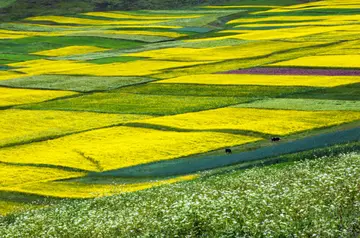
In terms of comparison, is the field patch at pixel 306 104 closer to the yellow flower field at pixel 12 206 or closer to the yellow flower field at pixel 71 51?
the yellow flower field at pixel 12 206

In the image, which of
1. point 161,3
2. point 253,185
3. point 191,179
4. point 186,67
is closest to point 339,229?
point 253,185

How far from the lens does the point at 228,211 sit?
2373 cm

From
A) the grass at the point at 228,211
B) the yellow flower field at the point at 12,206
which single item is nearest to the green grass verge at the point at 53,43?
the yellow flower field at the point at 12,206

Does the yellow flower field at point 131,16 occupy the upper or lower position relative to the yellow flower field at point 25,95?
lower

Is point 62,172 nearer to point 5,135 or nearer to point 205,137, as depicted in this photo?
point 205,137

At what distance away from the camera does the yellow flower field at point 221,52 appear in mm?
85256

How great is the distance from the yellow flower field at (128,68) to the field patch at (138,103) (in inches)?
508

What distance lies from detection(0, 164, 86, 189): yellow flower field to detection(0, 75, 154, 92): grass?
2876 cm

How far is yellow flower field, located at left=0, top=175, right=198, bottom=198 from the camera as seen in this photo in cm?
3453

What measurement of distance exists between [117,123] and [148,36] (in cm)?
6499

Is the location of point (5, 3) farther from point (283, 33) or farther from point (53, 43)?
point (283, 33)

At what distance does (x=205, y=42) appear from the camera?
328ft

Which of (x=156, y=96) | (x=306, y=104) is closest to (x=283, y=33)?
(x=156, y=96)

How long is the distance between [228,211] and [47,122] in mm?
30992
